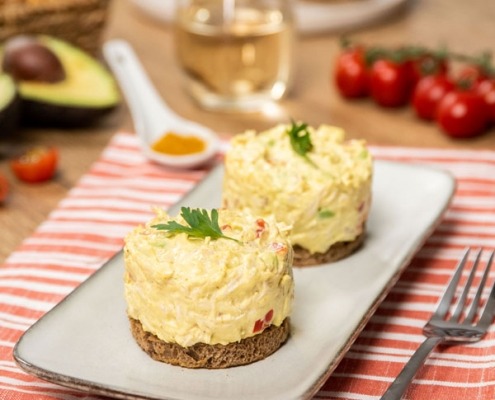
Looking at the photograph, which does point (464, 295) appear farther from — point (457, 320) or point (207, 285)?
point (207, 285)

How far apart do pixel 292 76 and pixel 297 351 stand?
240 centimetres

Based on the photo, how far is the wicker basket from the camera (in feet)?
13.2

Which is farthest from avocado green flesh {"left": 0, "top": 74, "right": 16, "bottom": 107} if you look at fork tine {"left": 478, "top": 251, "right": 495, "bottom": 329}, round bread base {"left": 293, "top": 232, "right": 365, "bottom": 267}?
fork tine {"left": 478, "top": 251, "right": 495, "bottom": 329}

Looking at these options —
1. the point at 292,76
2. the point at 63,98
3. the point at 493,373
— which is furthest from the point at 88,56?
the point at 493,373

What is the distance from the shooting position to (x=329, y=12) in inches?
194

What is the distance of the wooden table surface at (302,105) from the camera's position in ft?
11.5

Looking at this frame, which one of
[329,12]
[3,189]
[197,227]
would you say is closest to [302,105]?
[329,12]

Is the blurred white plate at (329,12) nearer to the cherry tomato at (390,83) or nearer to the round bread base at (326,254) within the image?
the cherry tomato at (390,83)

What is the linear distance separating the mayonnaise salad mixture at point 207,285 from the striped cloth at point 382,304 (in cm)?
25

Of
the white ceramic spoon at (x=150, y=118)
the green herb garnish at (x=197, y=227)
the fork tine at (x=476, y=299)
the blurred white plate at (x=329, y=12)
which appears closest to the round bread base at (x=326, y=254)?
the fork tine at (x=476, y=299)

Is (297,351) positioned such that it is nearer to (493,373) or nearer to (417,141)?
(493,373)

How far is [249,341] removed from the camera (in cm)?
221

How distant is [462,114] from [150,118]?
128 centimetres

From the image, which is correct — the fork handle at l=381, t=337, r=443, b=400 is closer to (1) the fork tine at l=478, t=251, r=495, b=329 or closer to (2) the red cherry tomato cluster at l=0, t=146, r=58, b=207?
(1) the fork tine at l=478, t=251, r=495, b=329
